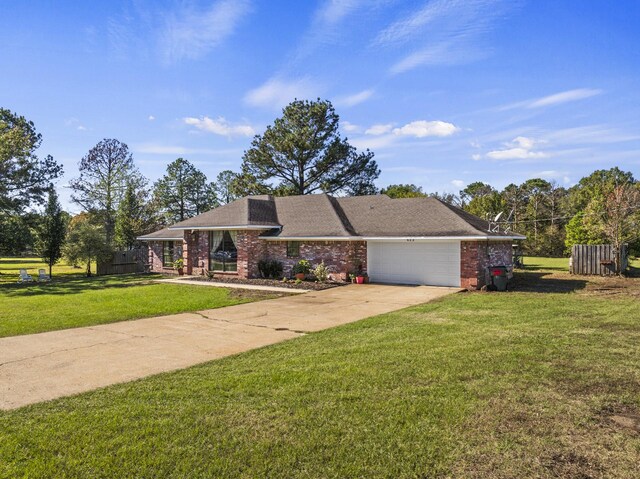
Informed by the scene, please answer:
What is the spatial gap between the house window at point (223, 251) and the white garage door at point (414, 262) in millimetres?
7233

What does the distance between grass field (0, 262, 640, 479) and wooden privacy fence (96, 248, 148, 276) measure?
925 inches

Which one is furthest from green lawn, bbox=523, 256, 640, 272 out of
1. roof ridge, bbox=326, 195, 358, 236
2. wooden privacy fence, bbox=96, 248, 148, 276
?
wooden privacy fence, bbox=96, 248, 148, 276

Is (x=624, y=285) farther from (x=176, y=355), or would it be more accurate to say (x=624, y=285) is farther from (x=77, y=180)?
(x=77, y=180)

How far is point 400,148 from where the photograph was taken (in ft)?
97.6

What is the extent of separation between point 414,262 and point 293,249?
615 cm

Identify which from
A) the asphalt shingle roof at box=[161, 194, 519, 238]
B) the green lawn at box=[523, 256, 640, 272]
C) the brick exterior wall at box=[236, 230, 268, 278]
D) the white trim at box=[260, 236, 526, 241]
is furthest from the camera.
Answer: the green lawn at box=[523, 256, 640, 272]

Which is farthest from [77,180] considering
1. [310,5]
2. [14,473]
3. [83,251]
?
[14,473]

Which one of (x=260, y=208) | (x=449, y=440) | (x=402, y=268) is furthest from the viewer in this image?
(x=260, y=208)

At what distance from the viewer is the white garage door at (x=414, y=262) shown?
1744cm

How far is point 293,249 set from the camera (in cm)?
2083

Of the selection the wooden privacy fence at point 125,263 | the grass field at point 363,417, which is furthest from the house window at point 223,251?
the grass field at point 363,417

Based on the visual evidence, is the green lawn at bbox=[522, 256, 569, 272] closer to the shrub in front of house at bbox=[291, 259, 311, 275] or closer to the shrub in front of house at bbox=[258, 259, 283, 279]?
the shrub in front of house at bbox=[291, 259, 311, 275]

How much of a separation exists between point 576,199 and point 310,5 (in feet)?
161

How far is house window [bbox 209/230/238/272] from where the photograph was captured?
21.7 metres
